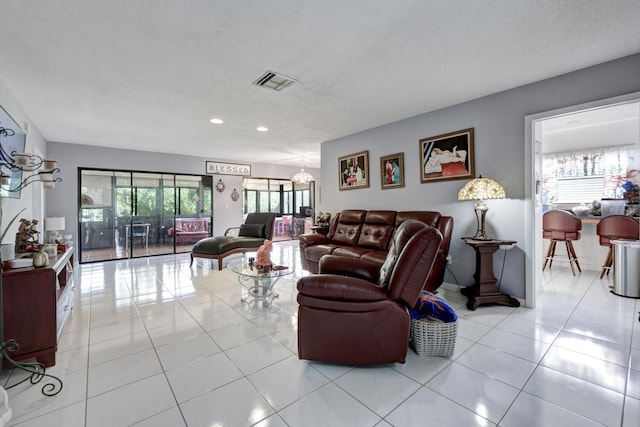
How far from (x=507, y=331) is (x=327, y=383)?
179 cm

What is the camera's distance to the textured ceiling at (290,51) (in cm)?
181

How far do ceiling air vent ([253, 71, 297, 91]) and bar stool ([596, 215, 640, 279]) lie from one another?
4.88 m

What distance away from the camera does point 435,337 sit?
2.00 metres

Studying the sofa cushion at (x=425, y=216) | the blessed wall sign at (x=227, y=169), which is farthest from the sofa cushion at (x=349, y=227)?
the blessed wall sign at (x=227, y=169)

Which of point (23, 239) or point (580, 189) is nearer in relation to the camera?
point (23, 239)

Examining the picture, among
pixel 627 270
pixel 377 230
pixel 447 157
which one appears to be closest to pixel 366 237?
pixel 377 230

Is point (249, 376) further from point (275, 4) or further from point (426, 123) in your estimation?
point (426, 123)

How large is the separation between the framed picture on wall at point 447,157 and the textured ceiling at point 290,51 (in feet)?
1.49

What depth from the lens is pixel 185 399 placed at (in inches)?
63.1

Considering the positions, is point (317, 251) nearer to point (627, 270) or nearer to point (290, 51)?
point (290, 51)

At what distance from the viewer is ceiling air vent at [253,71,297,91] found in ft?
8.87

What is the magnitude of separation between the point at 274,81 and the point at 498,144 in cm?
269

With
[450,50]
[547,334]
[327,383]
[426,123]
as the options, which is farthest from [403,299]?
[426,123]

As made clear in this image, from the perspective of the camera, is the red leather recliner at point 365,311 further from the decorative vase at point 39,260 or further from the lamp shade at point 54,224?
the lamp shade at point 54,224
